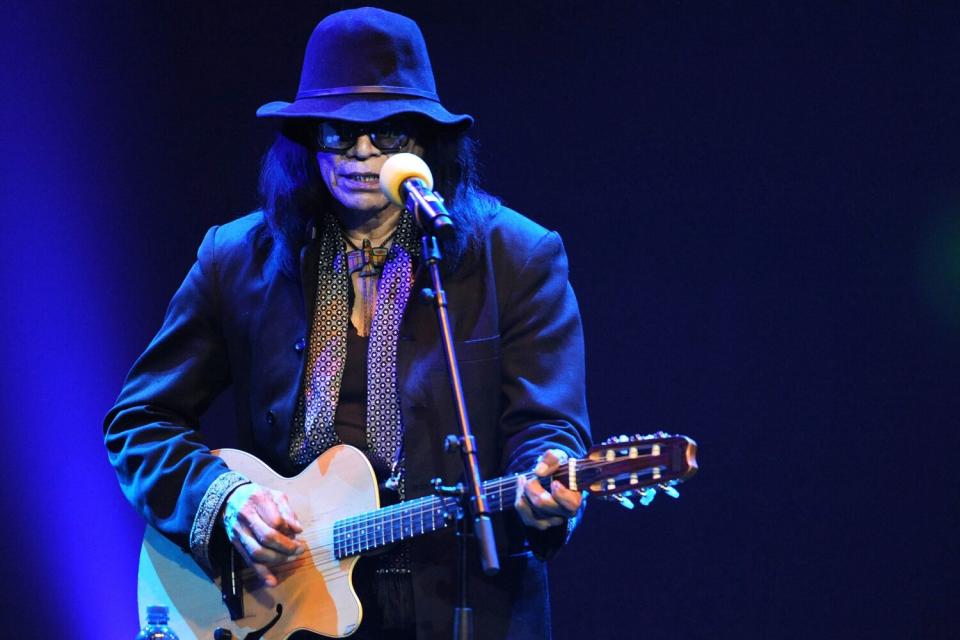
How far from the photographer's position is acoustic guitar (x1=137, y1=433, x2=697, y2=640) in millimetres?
2711

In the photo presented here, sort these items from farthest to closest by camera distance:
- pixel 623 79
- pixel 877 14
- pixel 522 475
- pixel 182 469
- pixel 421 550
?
pixel 623 79
pixel 877 14
pixel 182 469
pixel 421 550
pixel 522 475

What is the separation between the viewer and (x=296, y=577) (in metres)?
2.93

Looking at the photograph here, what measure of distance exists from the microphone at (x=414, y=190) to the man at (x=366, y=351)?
1.39 feet

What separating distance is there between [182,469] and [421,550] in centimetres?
67

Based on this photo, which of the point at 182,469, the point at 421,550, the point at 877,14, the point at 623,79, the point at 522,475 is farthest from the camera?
the point at 623,79

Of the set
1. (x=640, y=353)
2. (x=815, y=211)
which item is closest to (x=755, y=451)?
(x=640, y=353)

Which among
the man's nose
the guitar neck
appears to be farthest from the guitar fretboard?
the man's nose

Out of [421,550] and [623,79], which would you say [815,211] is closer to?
[623,79]

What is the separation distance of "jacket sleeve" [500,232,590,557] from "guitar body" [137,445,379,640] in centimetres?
38

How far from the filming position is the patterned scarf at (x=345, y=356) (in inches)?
114

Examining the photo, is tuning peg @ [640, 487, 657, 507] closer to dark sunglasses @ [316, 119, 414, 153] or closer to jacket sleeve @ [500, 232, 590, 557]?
jacket sleeve @ [500, 232, 590, 557]

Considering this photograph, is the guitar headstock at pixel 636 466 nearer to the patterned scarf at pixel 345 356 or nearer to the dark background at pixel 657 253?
the patterned scarf at pixel 345 356

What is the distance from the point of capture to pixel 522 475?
2.46 metres

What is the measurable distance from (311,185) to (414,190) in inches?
34.4
